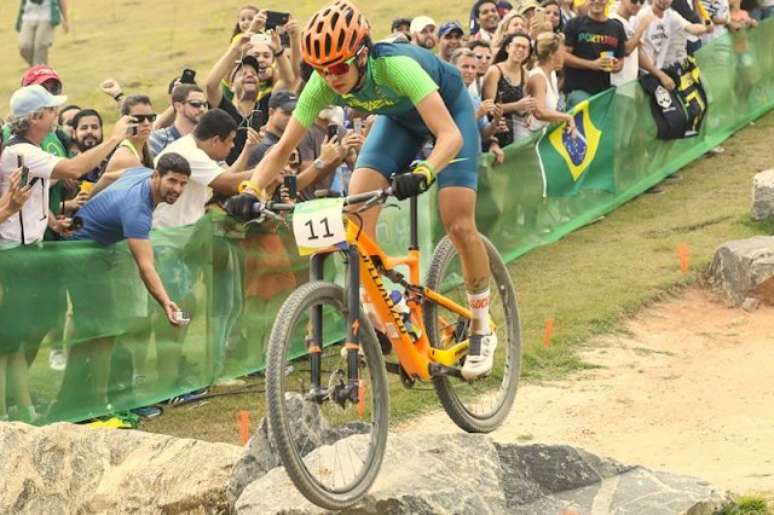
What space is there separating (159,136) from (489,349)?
453 centimetres

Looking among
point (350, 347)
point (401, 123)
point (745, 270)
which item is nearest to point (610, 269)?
point (745, 270)

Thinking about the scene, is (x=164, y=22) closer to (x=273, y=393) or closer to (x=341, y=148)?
(x=341, y=148)

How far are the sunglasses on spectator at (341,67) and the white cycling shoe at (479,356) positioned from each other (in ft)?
6.40

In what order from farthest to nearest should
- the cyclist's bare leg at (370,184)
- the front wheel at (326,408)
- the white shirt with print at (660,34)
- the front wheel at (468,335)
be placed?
the white shirt with print at (660,34) < the front wheel at (468,335) < the cyclist's bare leg at (370,184) < the front wheel at (326,408)

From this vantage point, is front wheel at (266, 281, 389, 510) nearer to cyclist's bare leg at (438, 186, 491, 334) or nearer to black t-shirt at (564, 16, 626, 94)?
cyclist's bare leg at (438, 186, 491, 334)

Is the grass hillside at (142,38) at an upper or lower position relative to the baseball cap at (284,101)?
lower

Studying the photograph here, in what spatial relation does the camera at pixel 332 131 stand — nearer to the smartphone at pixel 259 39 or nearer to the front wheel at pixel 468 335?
the smartphone at pixel 259 39

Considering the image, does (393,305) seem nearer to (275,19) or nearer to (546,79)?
(275,19)

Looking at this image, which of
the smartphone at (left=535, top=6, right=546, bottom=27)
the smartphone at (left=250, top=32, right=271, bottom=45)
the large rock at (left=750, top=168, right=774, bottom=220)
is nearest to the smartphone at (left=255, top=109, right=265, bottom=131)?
the smartphone at (left=250, top=32, right=271, bottom=45)

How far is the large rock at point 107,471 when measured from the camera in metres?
8.37

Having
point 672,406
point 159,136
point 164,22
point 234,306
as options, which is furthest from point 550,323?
point 164,22

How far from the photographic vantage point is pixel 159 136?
12.1 m

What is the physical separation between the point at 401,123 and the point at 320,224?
48.8 inches

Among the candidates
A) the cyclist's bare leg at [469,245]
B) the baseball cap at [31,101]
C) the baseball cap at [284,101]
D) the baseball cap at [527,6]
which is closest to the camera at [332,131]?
the baseball cap at [284,101]
